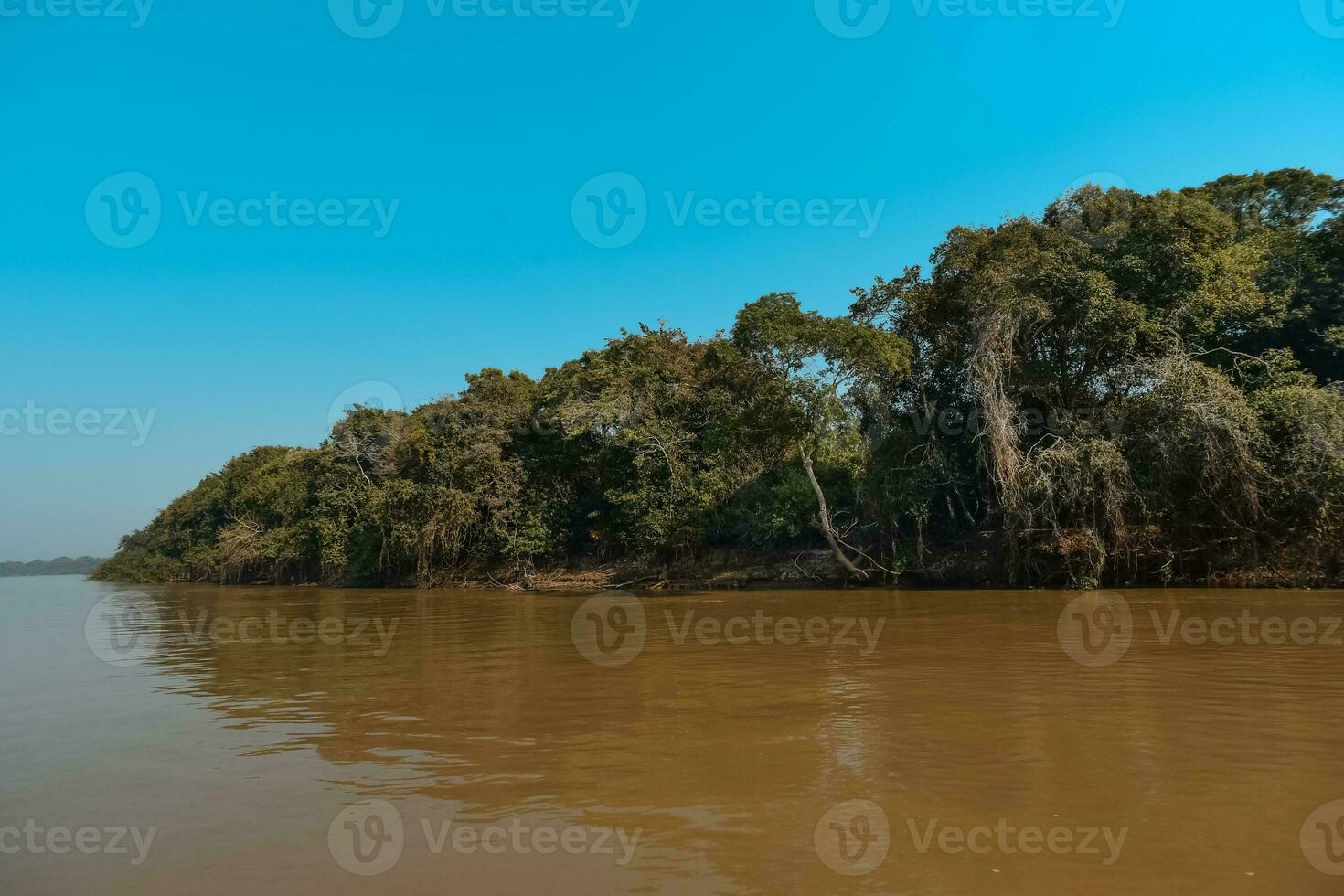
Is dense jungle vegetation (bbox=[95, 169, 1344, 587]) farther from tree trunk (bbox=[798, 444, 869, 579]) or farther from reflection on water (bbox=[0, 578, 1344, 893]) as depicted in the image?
Result: reflection on water (bbox=[0, 578, 1344, 893])

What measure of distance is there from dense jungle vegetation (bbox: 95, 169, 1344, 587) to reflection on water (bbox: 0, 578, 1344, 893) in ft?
25.7

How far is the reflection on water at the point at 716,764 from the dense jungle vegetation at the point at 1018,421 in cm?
784

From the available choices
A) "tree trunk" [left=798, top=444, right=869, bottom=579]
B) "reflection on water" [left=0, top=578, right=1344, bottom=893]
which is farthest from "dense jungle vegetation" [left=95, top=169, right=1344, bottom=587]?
"reflection on water" [left=0, top=578, right=1344, bottom=893]

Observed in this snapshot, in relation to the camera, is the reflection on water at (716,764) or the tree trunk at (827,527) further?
the tree trunk at (827,527)

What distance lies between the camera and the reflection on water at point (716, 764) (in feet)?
11.1

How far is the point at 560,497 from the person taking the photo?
30109mm

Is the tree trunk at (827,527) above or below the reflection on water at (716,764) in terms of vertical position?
above

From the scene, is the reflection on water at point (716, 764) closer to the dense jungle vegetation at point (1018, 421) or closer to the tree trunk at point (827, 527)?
the dense jungle vegetation at point (1018, 421)

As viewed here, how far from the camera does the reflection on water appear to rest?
3.40 m

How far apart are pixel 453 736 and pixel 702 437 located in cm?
2126

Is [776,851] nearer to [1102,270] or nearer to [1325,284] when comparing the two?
[1102,270]

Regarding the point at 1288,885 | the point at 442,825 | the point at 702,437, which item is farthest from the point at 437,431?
the point at 1288,885

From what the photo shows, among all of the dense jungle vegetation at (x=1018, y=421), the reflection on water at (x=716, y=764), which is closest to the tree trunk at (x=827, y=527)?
the dense jungle vegetation at (x=1018, y=421)

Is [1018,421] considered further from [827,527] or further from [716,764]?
[716,764]
